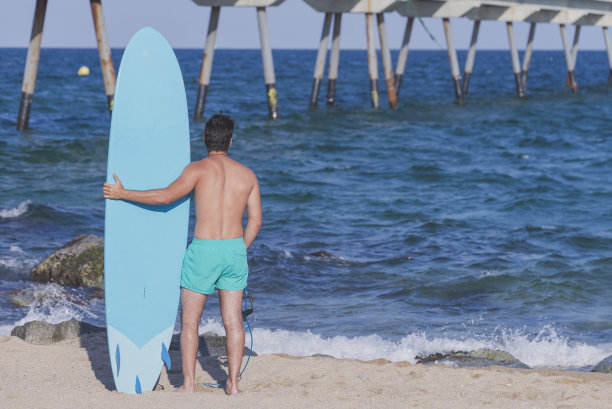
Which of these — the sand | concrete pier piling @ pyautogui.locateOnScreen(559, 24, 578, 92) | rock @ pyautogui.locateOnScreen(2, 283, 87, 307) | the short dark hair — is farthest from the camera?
concrete pier piling @ pyautogui.locateOnScreen(559, 24, 578, 92)

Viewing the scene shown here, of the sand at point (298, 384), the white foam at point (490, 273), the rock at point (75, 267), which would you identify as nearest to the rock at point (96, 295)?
the rock at point (75, 267)

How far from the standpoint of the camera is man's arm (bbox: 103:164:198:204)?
436 cm

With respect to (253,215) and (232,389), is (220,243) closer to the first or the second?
(253,215)

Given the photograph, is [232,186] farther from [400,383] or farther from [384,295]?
[384,295]

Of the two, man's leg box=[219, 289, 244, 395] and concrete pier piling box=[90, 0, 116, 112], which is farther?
concrete pier piling box=[90, 0, 116, 112]

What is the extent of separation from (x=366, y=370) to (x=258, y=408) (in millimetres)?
1307

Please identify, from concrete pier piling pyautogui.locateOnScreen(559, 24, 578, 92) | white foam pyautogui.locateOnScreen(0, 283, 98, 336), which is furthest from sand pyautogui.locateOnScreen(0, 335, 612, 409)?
concrete pier piling pyautogui.locateOnScreen(559, 24, 578, 92)

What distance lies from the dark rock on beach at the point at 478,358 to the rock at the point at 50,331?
2.69 meters

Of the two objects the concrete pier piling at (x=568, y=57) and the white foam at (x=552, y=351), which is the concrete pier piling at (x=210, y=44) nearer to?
the white foam at (x=552, y=351)

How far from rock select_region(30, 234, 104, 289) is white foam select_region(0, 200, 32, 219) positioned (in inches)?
122

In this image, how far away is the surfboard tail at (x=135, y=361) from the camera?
4.50m

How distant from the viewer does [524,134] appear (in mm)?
20953

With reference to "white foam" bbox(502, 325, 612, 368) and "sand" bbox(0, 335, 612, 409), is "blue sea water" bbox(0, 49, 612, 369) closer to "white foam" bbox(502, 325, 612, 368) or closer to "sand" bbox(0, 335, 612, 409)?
"white foam" bbox(502, 325, 612, 368)

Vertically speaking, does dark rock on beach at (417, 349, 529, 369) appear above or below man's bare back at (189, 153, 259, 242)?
below
